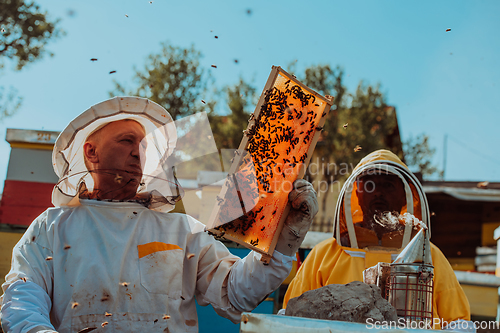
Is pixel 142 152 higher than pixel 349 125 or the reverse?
the reverse

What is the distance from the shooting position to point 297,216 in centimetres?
219

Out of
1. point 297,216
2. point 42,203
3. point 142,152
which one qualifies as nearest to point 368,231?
point 297,216

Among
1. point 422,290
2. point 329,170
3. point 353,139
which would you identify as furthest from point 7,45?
point 422,290

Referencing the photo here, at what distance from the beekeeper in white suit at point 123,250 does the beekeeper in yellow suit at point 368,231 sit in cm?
74

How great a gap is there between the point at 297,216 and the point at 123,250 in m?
1.03

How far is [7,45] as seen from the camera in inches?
614

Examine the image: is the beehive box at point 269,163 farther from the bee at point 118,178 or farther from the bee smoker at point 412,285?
the bee at point 118,178

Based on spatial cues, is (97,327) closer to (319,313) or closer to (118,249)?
(118,249)

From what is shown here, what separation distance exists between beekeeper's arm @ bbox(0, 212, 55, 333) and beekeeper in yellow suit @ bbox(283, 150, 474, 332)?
1637 millimetres

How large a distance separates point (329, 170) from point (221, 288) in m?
16.8

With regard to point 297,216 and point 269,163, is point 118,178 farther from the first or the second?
point 297,216

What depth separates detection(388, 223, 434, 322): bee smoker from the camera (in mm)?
1829

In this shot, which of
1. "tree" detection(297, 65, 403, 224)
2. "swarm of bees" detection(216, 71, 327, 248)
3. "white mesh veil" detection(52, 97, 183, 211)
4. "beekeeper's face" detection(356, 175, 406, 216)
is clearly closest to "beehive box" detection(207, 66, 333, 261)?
"swarm of bees" detection(216, 71, 327, 248)

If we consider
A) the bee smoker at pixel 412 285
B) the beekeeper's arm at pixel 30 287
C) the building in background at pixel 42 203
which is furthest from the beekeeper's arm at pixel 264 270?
the building in background at pixel 42 203
